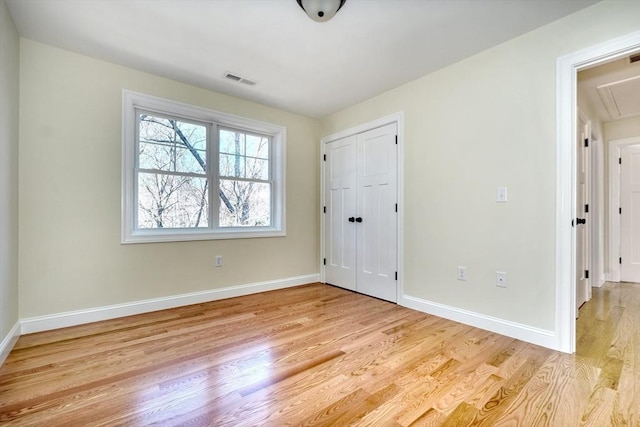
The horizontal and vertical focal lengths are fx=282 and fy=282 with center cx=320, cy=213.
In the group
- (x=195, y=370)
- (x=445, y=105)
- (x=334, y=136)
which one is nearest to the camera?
(x=195, y=370)

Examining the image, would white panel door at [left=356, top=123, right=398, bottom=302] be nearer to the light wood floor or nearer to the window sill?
the light wood floor

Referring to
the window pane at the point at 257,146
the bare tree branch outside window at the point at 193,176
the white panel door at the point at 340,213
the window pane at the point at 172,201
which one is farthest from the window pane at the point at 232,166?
the white panel door at the point at 340,213

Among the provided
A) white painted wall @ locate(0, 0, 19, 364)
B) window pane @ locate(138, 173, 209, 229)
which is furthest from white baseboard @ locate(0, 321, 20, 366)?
window pane @ locate(138, 173, 209, 229)

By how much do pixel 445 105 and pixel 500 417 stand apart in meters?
2.50

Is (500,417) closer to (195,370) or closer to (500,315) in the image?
(500,315)

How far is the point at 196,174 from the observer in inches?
128

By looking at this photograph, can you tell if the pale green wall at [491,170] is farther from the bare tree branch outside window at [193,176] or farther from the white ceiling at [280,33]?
the bare tree branch outside window at [193,176]

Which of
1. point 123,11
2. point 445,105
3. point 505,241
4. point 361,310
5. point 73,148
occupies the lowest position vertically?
point 361,310

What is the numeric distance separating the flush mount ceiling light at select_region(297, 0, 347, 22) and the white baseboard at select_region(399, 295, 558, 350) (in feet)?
8.74

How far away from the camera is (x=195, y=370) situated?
1.81 metres

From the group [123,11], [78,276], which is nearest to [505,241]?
[123,11]

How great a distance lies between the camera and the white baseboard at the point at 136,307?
2.39m

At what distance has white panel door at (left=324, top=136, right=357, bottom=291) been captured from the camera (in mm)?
3766

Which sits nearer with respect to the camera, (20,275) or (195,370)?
(195,370)
